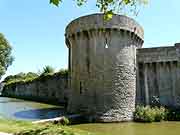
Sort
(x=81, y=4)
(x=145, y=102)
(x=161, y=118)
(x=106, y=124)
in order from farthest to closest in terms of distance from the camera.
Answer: (x=145, y=102) < (x=161, y=118) < (x=106, y=124) < (x=81, y=4)

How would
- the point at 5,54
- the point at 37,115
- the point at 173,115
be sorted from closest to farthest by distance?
the point at 37,115 < the point at 173,115 < the point at 5,54

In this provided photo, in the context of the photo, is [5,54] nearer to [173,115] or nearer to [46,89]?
[46,89]

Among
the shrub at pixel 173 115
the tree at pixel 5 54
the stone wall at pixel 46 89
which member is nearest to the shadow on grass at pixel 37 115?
the shrub at pixel 173 115

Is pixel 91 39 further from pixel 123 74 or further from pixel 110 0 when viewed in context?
pixel 110 0

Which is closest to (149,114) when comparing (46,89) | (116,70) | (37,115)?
(116,70)

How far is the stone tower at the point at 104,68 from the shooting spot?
19375mm

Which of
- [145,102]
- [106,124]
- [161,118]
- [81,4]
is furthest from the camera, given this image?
[145,102]

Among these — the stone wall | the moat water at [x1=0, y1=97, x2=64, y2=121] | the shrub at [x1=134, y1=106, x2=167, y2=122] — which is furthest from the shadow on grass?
the stone wall

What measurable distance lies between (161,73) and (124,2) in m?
13.0

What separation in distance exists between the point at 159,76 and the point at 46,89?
1394 centimetres

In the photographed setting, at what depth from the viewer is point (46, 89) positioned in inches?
1292

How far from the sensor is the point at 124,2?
1039 cm

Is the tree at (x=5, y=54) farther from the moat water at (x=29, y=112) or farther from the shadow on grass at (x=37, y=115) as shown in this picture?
the shadow on grass at (x=37, y=115)

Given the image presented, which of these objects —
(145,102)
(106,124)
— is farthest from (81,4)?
(145,102)
